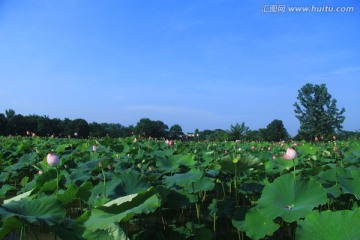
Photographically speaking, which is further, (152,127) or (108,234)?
(152,127)

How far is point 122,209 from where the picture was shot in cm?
134

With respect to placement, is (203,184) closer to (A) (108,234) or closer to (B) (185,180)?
(B) (185,180)

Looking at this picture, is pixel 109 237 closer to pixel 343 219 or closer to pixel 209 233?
pixel 209 233

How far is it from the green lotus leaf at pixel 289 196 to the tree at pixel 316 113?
139 feet

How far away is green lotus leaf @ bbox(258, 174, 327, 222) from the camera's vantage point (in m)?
1.44

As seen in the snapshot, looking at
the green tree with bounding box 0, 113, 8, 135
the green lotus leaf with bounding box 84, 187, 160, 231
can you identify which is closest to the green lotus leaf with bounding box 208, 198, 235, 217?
the green lotus leaf with bounding box 84, 187, 160, 231

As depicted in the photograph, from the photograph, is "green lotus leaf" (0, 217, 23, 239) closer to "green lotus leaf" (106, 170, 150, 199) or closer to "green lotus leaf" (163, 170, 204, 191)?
"green lotus leaf" (106, 170, 150, 199)

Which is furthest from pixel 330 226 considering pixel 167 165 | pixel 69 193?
pixel 167 165

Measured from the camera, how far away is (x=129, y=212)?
4.04 feet

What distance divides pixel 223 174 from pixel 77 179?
0.95 m

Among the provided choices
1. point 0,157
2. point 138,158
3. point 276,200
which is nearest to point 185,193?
point 276,200

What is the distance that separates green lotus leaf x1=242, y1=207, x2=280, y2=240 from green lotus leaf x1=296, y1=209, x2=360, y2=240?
42cm

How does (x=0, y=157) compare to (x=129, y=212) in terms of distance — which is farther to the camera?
(x=0, y=157)

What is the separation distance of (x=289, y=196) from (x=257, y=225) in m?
0.19
